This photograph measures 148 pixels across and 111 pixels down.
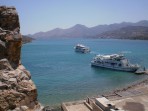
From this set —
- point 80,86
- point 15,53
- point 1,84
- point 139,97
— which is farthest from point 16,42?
point 80,86

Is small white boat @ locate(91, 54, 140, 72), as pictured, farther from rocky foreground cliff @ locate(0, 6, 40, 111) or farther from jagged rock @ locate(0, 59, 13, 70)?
jagged rock @ locate(0, 59, 13, 70)

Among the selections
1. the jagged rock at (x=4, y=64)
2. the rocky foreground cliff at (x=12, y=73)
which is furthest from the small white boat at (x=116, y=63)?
the jagged rock at (x=4, y=64)

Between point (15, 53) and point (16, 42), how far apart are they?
1.80 feet

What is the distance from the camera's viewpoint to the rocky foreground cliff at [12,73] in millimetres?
8562

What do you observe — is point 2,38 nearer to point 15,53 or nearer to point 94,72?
point 15,53

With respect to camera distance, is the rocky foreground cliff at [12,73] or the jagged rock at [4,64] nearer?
the rocky foreground cliff at [12,73]

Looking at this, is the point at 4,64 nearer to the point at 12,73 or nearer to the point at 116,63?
the point at 12,73

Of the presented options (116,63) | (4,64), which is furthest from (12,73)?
(116,63)

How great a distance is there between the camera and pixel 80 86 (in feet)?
167

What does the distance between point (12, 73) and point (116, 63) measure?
66.1 meters

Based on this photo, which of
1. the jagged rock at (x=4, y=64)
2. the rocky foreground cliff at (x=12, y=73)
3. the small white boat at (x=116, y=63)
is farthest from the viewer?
the small white boat at (x=116, y=63)

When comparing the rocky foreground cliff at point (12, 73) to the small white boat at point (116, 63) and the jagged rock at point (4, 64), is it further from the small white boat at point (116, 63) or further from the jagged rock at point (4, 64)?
the small white boat at point (116, 63)

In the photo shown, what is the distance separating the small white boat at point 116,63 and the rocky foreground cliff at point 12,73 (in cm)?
6256

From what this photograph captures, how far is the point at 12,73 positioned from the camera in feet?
30.5
